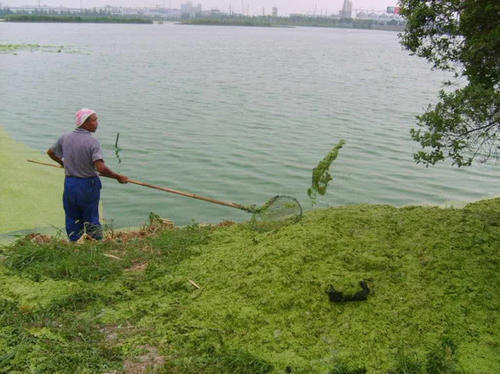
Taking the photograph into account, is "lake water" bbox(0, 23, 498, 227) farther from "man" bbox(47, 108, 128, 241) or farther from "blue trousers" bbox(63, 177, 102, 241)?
"man" bbox(47, 108, 128, 241)

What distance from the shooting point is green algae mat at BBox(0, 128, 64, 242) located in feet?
23.7

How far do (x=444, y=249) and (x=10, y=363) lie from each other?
3797 millimetres

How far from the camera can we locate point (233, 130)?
13633mm

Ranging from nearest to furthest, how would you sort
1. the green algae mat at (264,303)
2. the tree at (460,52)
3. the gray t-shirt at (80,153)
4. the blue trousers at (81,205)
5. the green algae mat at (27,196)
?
1. the green algae mat at (264,303)
2. the tree at (460,52)
3. the gray t-shirt at (80,153)
4. the blue trousers at (81,205)
5. the green algae mat at (27,196)

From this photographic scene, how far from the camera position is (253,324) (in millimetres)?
4027

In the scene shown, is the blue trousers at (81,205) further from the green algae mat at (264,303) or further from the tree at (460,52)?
the tree at (460,52)

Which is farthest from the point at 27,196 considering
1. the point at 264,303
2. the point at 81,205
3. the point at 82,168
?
the point at 264,303

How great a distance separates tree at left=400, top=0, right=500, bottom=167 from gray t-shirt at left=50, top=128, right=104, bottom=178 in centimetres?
347

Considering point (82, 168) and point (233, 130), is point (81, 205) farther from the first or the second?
point (233, 130)

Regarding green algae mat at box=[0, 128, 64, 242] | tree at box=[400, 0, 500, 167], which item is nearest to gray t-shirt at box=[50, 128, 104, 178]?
green algae mat at box=[0, 128, 64, 242]

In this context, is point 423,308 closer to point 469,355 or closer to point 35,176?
point 469,355

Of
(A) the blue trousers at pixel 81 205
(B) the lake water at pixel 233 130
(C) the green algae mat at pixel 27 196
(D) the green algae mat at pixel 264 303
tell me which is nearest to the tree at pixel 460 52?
(D) the green algae mat at pixel 264 303

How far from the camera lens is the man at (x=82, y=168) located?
542 cm

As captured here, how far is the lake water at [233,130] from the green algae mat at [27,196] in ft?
2.66
